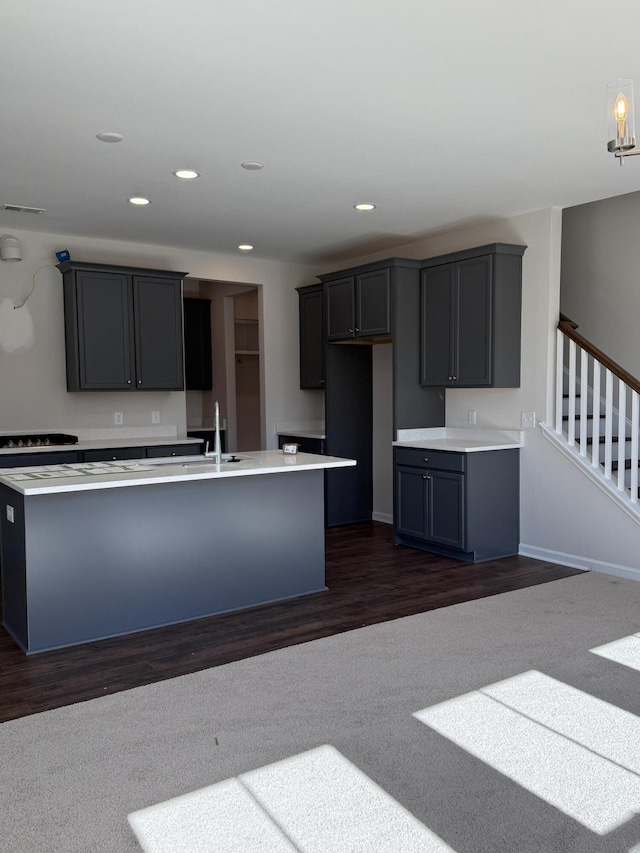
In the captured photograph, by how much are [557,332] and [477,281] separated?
71 cm

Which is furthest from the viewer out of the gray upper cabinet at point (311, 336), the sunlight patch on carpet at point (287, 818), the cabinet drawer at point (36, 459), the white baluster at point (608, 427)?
the gray upper cabinet at point (311, 336)

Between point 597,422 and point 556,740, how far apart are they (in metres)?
2.92

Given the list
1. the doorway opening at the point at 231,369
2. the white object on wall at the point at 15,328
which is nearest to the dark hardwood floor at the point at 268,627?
the white object on wall at the point at 15,328

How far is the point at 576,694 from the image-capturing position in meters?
2.96

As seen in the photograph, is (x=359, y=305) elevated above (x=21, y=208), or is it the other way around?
(x=21, y=208)

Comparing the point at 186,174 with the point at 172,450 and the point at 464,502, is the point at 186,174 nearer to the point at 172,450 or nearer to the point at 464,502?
the point at 172,450

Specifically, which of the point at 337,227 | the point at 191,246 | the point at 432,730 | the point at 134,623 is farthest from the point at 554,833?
the point at 191,246

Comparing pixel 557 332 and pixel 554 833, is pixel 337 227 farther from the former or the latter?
pixel 554 833

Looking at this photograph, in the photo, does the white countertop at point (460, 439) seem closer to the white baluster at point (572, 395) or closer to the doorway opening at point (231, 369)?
the white baluster at point (572, 395)

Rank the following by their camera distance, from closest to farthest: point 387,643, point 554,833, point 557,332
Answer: point 554,833 → point 387,643 → point 557,332

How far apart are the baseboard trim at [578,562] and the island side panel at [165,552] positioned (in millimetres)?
1842

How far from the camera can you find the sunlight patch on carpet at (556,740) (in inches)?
87.0

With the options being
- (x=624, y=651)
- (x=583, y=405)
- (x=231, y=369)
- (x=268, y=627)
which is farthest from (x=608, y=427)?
(x=231, y=369)

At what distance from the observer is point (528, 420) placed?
5367 millimetres
